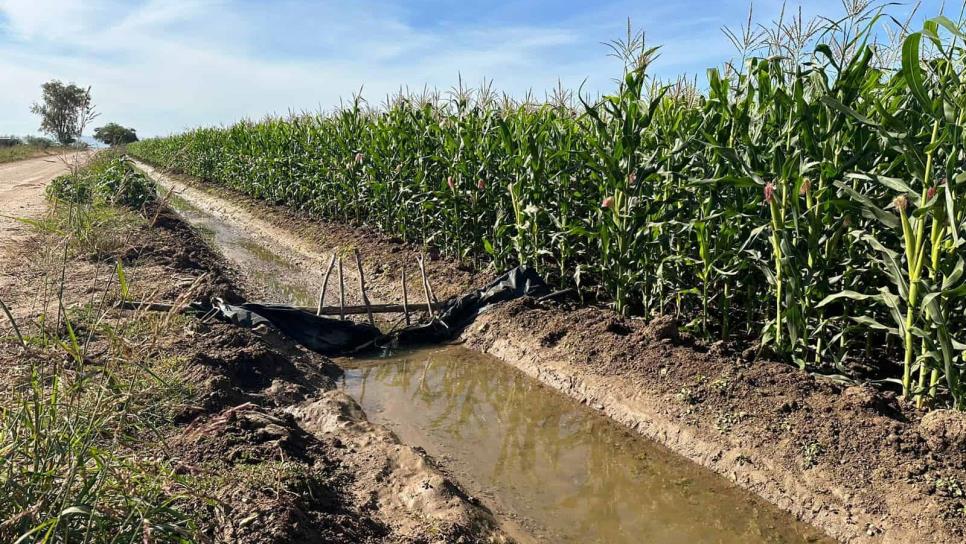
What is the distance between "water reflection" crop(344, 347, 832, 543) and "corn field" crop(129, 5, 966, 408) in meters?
1.25

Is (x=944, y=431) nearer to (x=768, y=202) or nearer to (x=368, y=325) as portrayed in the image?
(x=768, y=202)

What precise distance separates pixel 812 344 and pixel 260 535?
417cm

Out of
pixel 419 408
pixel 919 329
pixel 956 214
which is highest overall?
pixel 956 214

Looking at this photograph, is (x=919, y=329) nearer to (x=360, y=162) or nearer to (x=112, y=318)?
(x=112, y=318)

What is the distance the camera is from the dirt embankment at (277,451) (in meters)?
2.70

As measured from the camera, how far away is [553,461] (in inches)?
175

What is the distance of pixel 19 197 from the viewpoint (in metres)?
15.8

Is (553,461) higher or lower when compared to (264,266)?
lower

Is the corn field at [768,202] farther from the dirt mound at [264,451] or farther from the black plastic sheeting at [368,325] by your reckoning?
the dirt mound at [264,451]

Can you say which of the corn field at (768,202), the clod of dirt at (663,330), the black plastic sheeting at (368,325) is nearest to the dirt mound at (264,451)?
the black plastic sheeting at (368,325)

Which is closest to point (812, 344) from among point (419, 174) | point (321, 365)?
point (321, 365)

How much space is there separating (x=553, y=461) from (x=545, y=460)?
0.18 ft

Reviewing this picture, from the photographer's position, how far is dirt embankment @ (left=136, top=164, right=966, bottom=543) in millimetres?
3381

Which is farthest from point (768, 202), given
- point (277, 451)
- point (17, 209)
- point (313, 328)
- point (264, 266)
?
point (17, 209)
